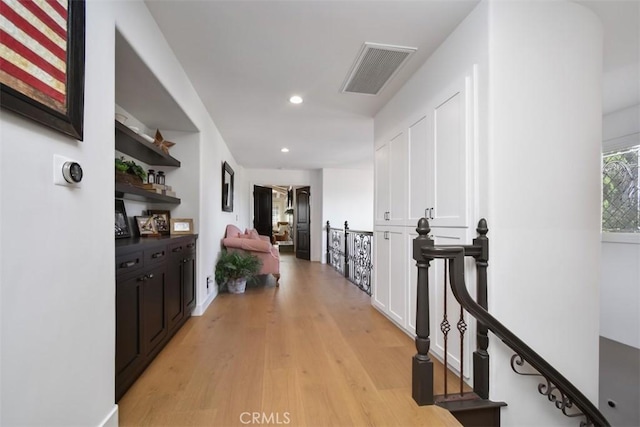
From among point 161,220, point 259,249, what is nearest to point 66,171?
point 161,220

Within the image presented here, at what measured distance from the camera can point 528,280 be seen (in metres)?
1.68

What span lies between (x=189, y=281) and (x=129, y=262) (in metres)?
1.26

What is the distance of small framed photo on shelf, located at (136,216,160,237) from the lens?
8.52ft

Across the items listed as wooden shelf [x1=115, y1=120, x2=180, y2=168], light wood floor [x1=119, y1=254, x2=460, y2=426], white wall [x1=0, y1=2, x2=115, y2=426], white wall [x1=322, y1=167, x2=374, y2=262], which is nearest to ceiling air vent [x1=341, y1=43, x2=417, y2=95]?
white wall [x1=0, y1=2, x2=115, y2=426]

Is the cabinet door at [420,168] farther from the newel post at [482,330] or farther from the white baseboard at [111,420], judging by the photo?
the white baseboard at [111,420]

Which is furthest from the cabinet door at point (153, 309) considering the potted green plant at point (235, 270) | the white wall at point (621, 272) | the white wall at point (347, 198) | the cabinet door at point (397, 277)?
the white wall at point (347, 198)

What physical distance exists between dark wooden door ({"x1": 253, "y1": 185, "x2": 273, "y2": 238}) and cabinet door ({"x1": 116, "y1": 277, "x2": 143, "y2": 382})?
577 centimetres

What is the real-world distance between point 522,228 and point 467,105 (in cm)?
84

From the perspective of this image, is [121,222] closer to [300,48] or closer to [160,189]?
[160,189]

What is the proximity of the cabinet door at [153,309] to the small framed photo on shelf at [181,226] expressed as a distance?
0.80 m

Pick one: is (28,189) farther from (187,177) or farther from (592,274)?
(592,274)

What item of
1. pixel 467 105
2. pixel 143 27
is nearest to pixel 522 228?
A: pixel 467 105

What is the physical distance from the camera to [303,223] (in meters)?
7.72

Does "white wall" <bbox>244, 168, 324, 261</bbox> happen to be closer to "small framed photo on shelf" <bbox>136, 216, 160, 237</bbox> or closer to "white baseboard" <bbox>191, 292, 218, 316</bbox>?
"white baseboard" <bbox>191, 292, 218, 316</bbox>
